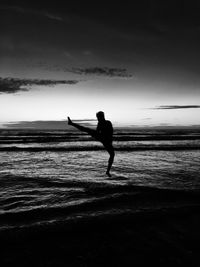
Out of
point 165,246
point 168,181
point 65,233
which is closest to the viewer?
point 165,246

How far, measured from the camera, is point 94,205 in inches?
230

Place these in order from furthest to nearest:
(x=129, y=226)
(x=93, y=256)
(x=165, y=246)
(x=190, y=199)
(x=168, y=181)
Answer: (x=168, y=181) < (x=190, y=199) < (x=129, y=226) < (x=165, y=246) < (x=93, y=256)

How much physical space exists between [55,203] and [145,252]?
2854mm

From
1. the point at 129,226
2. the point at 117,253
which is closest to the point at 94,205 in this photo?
the point at 129,226

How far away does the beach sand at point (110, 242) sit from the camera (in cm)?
347

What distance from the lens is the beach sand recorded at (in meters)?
3.47

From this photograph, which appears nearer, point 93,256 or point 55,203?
point 93,256

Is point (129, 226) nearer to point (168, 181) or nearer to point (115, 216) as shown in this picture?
point (115, 216)

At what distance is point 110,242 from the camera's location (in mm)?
4027

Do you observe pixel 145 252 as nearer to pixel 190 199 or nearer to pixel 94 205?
pixel 94 205

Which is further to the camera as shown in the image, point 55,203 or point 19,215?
point 55,203

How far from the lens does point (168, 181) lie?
8422mm

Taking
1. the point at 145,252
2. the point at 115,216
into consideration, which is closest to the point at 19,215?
the point at 115,216

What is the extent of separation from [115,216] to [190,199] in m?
2.34
